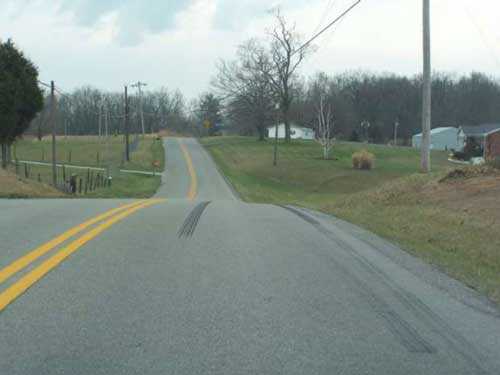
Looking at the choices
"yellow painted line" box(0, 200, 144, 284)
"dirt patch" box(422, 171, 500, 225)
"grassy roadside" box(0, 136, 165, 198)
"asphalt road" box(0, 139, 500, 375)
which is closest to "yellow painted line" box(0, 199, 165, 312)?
"asphalt road" box(0, 139, 500, 375)

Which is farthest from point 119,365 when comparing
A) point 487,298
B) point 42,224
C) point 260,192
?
point 260,192

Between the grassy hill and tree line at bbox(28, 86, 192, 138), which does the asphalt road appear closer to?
the grassy hill

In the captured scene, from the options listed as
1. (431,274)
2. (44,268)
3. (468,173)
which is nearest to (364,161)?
(468,173)

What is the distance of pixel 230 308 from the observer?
247 inches

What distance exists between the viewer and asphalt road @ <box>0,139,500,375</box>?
4.87m

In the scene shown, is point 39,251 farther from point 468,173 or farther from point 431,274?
point 468,173

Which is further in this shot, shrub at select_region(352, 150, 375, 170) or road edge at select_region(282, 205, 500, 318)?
shrub at select_region(352, 150, 375, 170)

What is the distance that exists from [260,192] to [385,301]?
44.6 meters

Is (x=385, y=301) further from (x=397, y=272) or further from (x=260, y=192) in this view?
(x=260, y=192)

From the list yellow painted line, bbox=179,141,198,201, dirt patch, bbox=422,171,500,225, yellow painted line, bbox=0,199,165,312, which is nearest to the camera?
yellow painted line, bbox=0,199,165,312

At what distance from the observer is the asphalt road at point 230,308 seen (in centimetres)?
487

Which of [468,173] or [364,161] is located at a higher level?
[468,173]

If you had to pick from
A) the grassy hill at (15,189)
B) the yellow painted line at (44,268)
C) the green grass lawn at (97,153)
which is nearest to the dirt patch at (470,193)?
the yellow painted line at (44,268)

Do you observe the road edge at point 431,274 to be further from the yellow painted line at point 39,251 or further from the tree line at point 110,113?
the tree line at point 110,113
